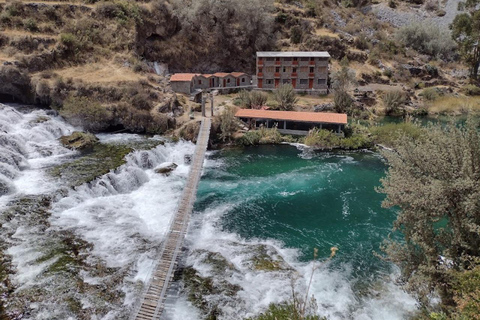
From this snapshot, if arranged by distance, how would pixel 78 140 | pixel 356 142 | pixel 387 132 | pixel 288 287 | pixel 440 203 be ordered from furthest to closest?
1. pixel 387 132
2. pixel 356 142
3. pixel 78 140
4. pixel 288 287
5. pixel 440 203

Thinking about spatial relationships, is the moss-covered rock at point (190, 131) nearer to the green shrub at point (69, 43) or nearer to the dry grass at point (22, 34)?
the green shrub at point (69, 43)

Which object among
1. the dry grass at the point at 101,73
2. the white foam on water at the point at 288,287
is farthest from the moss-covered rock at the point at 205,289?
the dry grass at the point at 101,73

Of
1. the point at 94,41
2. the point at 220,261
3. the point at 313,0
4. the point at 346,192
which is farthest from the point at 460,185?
the point at 313,0

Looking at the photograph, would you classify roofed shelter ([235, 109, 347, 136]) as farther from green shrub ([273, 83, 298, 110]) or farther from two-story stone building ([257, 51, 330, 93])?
two-story stone building ([257, 51, 330, 93])

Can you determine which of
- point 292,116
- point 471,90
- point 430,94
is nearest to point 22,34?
point 292,116

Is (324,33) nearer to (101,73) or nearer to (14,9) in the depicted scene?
(101,73)

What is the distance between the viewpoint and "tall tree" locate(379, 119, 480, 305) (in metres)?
14.8

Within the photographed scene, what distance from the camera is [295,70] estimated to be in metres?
59.8

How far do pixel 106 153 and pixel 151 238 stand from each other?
1496 centimetres

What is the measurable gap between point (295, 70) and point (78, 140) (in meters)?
38.1

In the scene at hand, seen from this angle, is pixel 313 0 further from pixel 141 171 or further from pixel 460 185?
pixel 460 185

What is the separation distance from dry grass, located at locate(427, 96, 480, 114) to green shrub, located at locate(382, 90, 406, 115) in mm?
6545

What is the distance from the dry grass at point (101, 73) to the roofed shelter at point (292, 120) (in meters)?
16.3

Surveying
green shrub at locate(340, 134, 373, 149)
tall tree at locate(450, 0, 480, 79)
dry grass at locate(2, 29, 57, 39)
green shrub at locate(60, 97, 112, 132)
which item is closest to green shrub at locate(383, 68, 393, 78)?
tall tree at locate(450, 0, 480, 79)
